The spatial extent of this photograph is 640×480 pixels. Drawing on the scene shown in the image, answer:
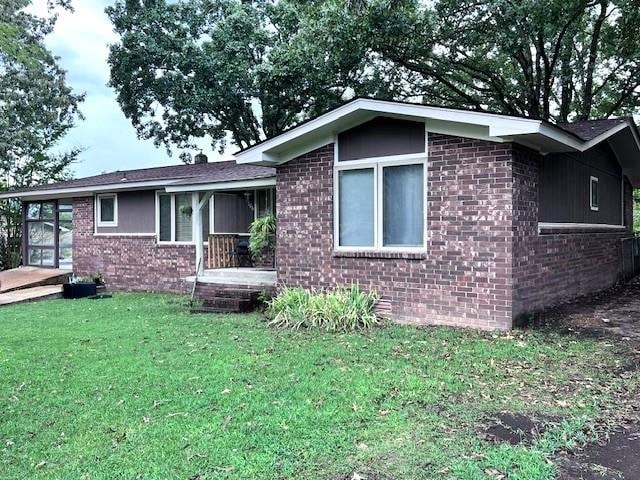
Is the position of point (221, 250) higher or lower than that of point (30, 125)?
lower

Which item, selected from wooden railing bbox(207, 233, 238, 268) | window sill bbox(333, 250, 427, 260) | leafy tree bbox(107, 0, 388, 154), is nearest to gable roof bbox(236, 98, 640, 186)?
window sill bbox(333, 250, 427, 260)

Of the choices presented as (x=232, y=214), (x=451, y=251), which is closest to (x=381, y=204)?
(x=451, y=251)

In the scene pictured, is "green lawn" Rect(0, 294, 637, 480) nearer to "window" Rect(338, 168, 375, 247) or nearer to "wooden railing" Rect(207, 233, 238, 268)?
"window" Rect(338, 168, 375, 247)

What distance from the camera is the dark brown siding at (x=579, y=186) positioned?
8406 mm

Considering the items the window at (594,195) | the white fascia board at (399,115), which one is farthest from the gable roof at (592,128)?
the white fascia board at (399,115)

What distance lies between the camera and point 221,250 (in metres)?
12.1

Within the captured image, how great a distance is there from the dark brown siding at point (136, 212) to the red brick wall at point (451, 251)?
21.1ft

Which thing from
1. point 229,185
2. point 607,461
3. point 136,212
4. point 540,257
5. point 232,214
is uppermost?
point 229,185

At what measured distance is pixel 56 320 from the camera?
29.3 feet

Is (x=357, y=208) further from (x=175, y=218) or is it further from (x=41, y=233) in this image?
(x=41, y=233)

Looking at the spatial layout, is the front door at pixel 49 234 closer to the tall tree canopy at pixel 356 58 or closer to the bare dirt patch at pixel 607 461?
the tall tree canopy at pixel 356 58

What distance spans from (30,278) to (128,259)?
307cm

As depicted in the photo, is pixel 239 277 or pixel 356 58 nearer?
pixel 239 277

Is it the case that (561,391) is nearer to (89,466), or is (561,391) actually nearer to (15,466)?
(89,466)
